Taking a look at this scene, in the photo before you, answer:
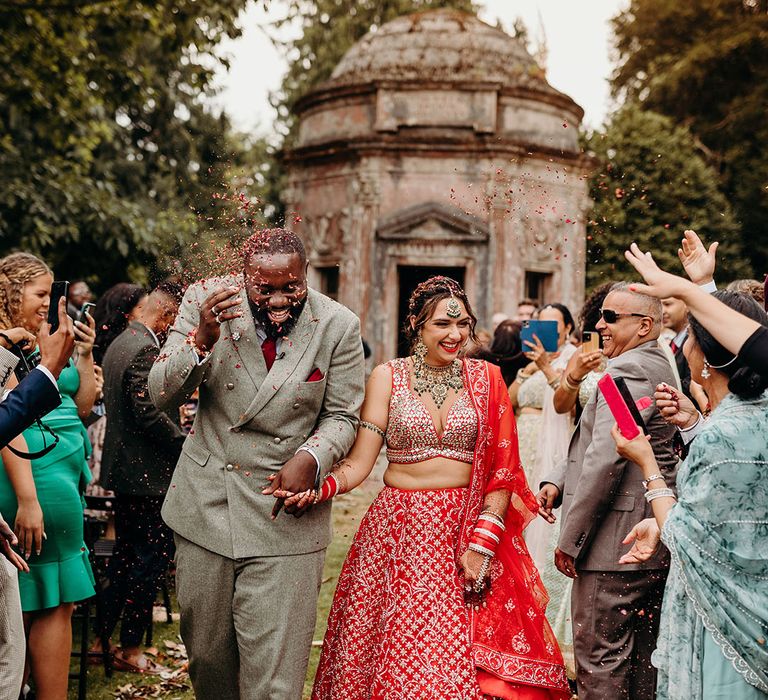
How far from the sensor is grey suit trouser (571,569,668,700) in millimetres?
4551

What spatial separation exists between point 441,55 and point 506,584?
55.2ft

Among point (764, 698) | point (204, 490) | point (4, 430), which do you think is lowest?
point (764, 698)

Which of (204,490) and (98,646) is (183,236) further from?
(204,490)

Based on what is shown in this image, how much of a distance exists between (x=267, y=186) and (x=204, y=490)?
31.3m

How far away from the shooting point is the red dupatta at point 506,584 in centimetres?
442

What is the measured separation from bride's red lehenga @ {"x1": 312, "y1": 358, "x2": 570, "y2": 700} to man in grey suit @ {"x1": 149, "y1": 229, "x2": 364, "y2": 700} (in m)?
0.48

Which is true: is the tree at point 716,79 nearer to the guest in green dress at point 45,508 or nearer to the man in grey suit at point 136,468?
the man in grey suit at point 136,468

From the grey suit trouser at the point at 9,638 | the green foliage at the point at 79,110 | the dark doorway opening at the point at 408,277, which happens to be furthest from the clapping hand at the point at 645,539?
the dark doorway opening at the point at 408,277

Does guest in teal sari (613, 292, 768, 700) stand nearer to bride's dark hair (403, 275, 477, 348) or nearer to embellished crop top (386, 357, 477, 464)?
embellished crop top (386, 357, 477, 464)

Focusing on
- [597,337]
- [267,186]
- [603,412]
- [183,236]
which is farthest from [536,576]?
[267,186]

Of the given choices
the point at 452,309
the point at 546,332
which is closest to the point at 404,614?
the point at 452,309

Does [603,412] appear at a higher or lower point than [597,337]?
lower

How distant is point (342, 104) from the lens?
1978 centimetres

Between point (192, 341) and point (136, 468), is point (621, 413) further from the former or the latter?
point (136, 468)
